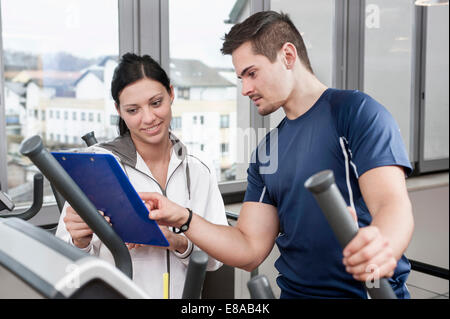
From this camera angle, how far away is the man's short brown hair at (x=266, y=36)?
50.0 inches

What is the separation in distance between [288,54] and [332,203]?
0.84m

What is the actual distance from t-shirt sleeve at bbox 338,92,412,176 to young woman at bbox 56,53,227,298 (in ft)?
1.72

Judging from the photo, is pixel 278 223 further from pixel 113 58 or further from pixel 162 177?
pixel 113 58

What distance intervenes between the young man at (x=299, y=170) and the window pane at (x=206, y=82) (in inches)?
55.5

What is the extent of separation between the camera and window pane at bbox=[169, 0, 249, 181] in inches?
106

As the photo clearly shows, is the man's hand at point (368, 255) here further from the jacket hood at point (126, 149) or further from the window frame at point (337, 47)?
the window frame at point (337, 47)

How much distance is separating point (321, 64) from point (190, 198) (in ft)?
7.23

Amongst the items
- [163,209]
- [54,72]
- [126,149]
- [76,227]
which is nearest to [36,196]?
[126,149]

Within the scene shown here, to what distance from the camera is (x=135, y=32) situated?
2463mm

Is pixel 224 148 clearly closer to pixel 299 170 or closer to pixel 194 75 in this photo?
pixel 194 75

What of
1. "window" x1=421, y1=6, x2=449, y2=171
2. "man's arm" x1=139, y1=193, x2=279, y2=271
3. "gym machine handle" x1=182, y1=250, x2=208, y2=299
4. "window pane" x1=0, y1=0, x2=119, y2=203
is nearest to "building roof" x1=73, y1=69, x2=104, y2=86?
"window pane" x1=0, y1=0, x2=119, y2=203

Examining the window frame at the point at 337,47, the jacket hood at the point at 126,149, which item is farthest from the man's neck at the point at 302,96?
the window frame at the point at 337,47

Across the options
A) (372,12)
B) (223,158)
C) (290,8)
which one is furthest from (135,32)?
(372,12)

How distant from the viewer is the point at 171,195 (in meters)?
1.48
